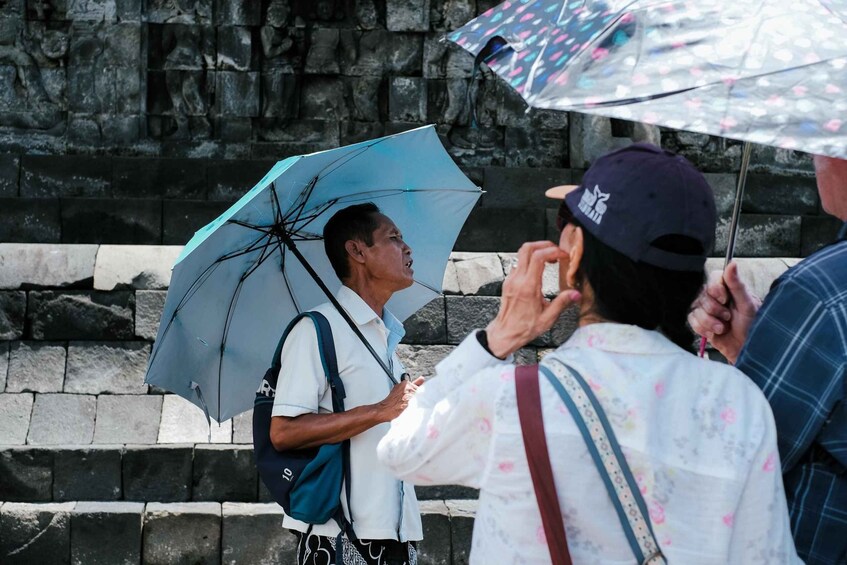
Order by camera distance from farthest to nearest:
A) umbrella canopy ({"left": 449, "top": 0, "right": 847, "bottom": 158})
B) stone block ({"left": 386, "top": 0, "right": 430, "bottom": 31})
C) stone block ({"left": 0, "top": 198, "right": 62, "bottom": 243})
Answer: stone block ({"left": 386, "top": 0, "right": 430, "bottom": 31}) < stone block ({"left": 0, "top": 198, "right": 62, "bottom": 243}) < umbrella canopy ({"left": 449, "top": 0, "right": 847, "bottom": 158})

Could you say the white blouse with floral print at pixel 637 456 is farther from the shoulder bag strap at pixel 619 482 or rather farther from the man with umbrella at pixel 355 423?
the man with umbrella at pixel 355 423

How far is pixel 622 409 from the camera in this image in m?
1.78

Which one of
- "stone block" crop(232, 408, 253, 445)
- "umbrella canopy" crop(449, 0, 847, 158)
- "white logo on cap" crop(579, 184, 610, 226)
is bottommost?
"stone block" crop(232, 408, 253, 445)

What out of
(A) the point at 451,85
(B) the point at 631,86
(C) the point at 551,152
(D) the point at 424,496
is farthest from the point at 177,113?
(B) the point at 631,86

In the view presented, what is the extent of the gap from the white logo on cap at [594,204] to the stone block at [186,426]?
461 centimetres

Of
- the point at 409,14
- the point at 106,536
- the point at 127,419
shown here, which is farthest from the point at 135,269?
the point at 409,14

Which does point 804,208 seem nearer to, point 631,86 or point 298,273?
point 298,273

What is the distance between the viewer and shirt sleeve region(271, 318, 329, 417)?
10.3 ft

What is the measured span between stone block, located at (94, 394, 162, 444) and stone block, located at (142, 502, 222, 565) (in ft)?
2.17

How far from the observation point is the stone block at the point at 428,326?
6.97 meters

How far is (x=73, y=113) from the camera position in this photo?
1020 centimetres

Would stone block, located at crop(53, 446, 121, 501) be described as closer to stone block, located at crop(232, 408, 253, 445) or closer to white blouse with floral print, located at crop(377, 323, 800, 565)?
stone block, located at crop(232, 408, 253, 445)

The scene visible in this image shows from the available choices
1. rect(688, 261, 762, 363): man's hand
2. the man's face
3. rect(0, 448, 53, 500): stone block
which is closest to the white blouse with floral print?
rect(688, 261, 762, 363): man's hand

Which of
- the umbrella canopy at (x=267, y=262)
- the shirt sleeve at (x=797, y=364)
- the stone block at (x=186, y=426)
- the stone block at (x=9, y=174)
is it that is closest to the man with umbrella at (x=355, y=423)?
the umbrella canopy at (x=267, y=262)
